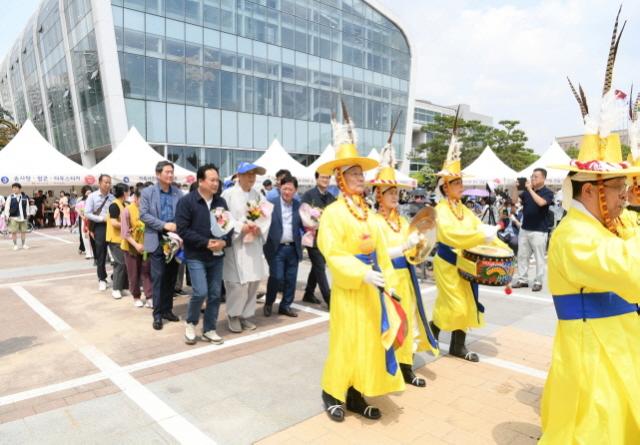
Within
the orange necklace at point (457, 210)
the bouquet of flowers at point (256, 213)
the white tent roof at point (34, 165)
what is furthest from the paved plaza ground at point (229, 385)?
the white tent roof at point (34, 165)

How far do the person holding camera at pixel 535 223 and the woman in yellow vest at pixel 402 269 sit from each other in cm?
434

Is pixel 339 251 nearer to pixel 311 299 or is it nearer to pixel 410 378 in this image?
pixel 410 378

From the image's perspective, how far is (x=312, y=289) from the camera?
6.96m

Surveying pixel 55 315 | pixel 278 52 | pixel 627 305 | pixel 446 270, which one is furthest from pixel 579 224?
pixel 278 52

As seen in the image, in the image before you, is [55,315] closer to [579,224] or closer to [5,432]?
[5,432]

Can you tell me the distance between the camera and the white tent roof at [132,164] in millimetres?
13570

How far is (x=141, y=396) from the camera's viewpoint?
376 centimetres

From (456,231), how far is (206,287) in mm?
2686

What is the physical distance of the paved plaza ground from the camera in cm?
320

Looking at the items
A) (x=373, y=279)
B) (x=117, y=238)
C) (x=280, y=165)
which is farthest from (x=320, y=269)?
(x=280, y=165)

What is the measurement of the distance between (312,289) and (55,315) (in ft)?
11.9

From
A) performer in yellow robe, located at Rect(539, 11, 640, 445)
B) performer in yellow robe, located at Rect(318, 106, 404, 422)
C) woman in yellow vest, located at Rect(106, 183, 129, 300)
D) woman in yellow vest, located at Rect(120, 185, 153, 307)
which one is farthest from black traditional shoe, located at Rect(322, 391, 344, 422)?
woman in yellow vest, located at Rect(106, 183, 129, 300)

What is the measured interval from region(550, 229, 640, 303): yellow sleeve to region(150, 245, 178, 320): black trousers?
4.77 metres

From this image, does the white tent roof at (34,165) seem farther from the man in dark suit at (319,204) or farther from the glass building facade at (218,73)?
the man in dark suit at (319,204)
